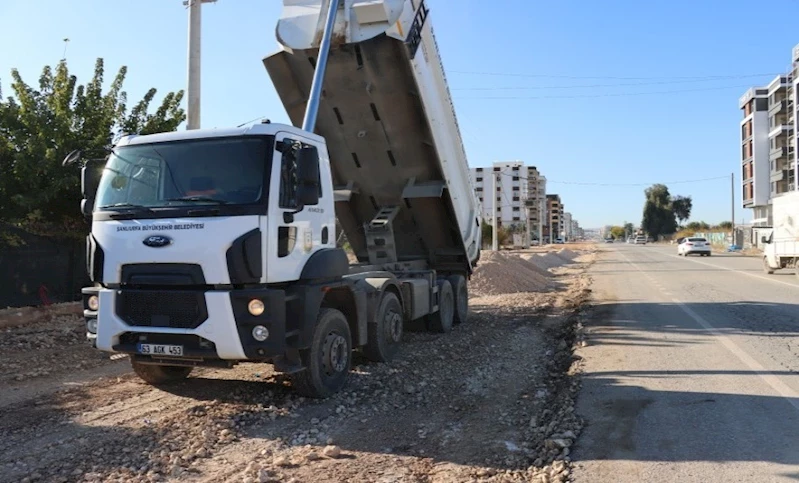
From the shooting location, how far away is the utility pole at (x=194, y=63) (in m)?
13.2

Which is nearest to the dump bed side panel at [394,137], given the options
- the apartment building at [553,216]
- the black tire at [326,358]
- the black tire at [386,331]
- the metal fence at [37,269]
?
the black tire at [386,331]

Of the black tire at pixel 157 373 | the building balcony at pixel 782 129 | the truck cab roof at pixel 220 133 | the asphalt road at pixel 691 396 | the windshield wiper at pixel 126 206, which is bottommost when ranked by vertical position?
the asphalt road at pixel 691 396

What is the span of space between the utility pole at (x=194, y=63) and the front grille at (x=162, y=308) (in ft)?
25.9

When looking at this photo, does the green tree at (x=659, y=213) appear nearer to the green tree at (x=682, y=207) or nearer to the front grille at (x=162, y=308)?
the green tree at (x=682, y=207)

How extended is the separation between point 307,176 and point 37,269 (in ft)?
31.9

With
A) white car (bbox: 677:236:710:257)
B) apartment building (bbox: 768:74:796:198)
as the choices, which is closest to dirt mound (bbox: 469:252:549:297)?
white car (bbox: 677:236:710:257)

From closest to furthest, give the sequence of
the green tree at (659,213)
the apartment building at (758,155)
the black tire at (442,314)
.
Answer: the black tire at (442,314) < the apartment building at (758,155) < the green tree at (659,213)

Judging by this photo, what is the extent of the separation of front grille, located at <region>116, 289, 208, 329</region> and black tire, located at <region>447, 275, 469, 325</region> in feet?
22.7

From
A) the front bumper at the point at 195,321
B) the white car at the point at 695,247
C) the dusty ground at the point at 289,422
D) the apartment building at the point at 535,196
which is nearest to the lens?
Result: the dusty ground at the point at 289,422

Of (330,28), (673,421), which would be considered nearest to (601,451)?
(673,421)

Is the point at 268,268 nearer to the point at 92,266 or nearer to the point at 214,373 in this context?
the point at 92,266

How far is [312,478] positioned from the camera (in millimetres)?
4559

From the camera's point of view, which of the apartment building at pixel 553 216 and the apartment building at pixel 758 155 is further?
the apartment building at pixel 553 216

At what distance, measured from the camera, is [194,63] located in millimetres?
13469
